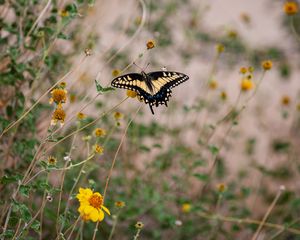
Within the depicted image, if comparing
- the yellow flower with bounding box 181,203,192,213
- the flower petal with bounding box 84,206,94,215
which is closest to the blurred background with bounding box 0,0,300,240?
the yellow flower with bounding box 181,203,192,213

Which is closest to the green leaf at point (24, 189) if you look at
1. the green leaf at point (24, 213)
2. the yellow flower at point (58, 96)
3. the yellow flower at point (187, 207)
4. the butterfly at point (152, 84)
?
the green leaf at point (24, 213)

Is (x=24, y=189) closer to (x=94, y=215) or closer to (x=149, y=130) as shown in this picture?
(x=94, y=215)

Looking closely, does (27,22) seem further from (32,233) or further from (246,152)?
(246,152)

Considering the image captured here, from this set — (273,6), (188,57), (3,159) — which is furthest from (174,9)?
(3,159)

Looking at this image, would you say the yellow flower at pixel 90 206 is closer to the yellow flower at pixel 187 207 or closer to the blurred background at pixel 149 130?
the blurred background at pixel 149 130

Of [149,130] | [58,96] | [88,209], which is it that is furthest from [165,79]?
[88,209]

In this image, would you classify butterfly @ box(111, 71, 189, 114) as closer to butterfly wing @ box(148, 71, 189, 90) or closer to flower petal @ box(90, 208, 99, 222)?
butterfly wing @ box(148, 71, 189, 90)
